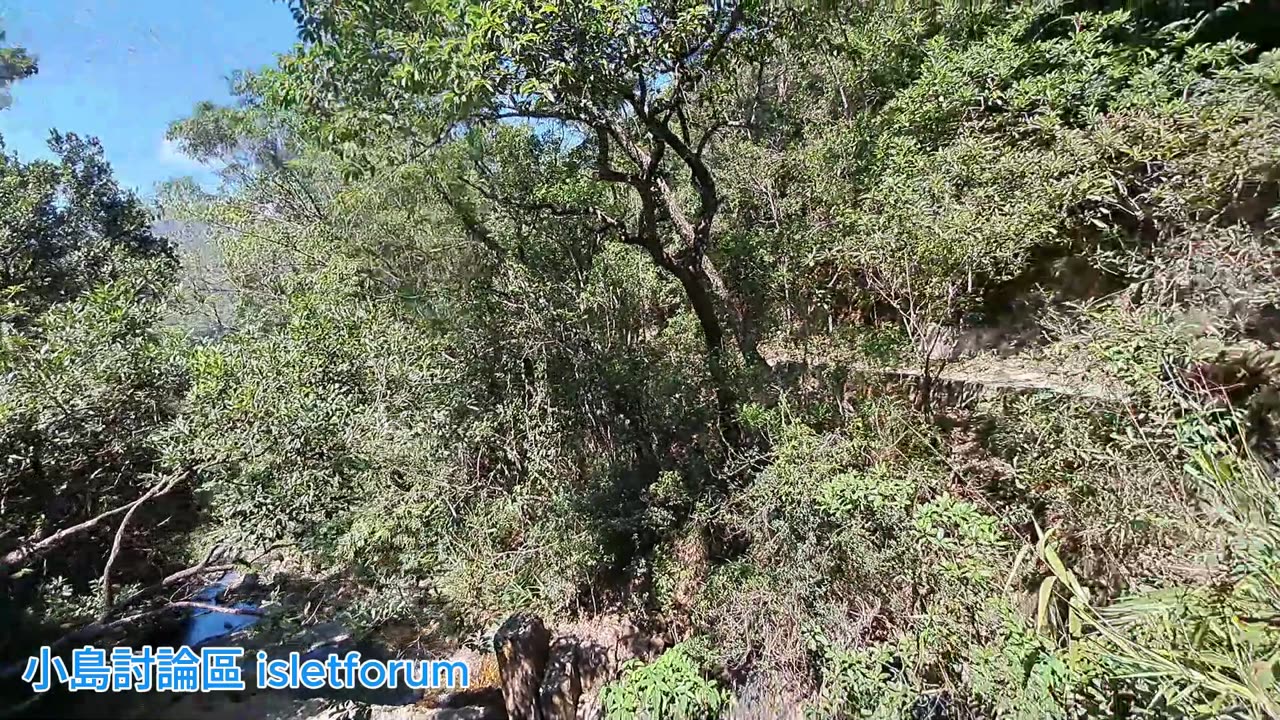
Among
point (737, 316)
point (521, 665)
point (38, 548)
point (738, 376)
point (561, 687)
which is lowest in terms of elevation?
point (561, 687)

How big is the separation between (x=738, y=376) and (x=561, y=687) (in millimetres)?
2158

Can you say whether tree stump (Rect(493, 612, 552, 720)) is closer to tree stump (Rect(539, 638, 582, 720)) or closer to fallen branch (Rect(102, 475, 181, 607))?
tree stump (Rect(539, 638, 582, 720))

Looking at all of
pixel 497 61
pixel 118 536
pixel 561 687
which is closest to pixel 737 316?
pixel 497 61

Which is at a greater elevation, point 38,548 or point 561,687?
point 38,548

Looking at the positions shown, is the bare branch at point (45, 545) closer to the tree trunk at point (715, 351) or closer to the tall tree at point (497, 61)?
the tall tree at point (497, 61)

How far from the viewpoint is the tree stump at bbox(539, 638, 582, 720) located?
3096mm

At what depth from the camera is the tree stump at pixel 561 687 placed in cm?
310

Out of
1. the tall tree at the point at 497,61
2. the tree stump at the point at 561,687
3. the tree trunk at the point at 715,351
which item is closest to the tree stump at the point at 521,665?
the tree stump at the point at 561,687

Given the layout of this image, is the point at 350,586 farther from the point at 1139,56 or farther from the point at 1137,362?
the point at 1139,56

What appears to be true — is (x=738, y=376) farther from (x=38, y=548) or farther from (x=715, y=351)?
(x=38, y=548)

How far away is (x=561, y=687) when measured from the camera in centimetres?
313

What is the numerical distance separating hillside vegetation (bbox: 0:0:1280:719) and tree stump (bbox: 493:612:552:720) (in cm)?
21

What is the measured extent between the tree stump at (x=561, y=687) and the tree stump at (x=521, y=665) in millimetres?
43

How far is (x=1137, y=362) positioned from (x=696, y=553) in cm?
232
